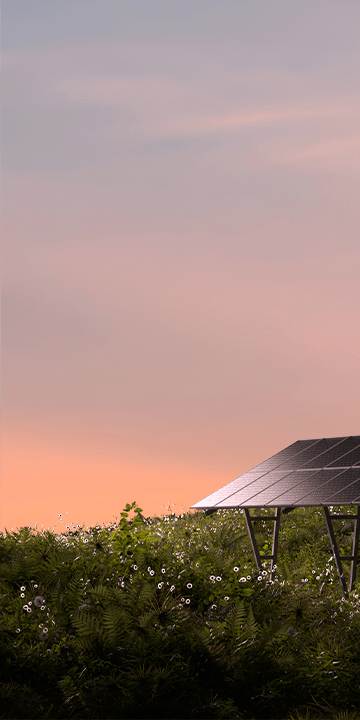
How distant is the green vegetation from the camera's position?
7727 mm

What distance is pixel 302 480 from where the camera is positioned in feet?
46.2

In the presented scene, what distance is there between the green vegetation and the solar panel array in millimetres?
1969

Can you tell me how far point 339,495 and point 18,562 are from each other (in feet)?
19.6

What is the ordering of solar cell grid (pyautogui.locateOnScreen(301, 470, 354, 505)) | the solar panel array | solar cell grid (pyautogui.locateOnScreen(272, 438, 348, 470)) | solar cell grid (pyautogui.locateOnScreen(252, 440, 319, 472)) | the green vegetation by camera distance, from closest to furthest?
→ the green vegetation, solar cell grid (pyautogui.locateOnScreen(301, 470, 354, 505)), the solar panel array, solar cell grid (pyautogui.locateOnScreen(272, 438, 348, 470)), solar cell grid (pyautogui.locateOnScreen(252, 440, 319, 472))

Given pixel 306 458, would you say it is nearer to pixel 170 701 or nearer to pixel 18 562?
pixel 18 562

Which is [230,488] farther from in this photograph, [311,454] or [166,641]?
[166,641]

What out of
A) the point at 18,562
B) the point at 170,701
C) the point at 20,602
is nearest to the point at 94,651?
the point at 170,701

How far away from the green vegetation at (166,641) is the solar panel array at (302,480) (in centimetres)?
197

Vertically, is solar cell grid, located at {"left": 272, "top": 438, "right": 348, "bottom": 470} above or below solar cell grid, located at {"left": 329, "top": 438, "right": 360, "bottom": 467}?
above

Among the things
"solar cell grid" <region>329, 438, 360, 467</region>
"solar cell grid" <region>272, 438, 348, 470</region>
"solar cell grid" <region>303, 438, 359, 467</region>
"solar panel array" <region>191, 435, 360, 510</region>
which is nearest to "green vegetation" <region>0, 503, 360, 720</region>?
"solar panel array" <region>191, 435, 360, 510</region>

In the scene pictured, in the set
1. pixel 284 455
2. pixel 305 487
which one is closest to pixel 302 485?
pixel 305 487

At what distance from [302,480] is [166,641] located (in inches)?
259

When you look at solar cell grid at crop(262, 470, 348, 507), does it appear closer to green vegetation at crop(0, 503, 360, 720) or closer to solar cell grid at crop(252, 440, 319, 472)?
green vegetation at crop(0, 503, 360, 720)

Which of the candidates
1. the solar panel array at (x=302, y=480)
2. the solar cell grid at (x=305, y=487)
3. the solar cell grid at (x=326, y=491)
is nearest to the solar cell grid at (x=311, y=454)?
the solar panel array at (x=302, y=480)
